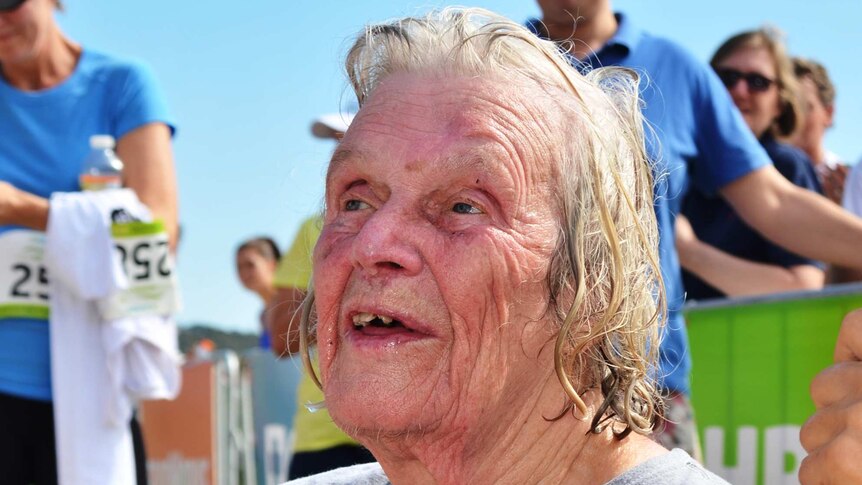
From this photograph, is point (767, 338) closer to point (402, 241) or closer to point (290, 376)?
point (402, 241)

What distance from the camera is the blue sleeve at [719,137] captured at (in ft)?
11.9

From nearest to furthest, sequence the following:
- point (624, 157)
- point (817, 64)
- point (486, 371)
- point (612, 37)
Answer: point (486, 371)
point (624, 157)
point (612, 37)
point (817, 64)

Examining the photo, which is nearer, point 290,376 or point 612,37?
point 612,37

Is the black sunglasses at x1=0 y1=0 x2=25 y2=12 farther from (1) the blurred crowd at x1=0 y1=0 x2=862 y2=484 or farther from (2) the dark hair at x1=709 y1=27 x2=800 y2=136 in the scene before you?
(2) the dark hair at x1=709 y1=27 x2=800 y2=136

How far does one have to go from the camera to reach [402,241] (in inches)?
Result: 71.6

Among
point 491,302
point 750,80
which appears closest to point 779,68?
point 750,80

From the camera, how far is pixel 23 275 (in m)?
3.56

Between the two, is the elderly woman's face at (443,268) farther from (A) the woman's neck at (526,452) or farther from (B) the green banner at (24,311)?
(B) the green banner at (24,311)

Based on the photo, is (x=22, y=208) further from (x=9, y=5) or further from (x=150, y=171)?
(x=9, y=5)

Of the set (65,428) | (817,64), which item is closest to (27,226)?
(65,428)

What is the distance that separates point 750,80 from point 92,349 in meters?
2.69

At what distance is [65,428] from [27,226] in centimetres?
61

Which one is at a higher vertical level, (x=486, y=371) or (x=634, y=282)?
(x=634, y=282)

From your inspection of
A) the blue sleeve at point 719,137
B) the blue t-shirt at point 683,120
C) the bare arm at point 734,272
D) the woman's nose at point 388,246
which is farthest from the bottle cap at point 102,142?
the woman's nose at point 388,246
